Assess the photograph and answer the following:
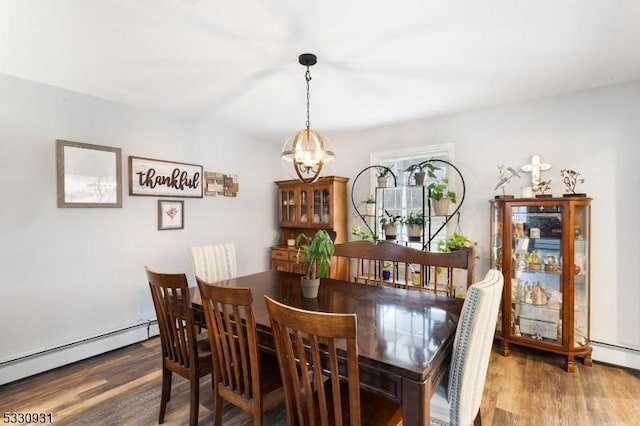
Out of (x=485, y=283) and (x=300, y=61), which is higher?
(x=300, y=61)

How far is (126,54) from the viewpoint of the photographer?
2133 mm

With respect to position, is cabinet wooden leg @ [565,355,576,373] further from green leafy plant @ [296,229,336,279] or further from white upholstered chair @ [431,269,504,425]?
green leafy plant @ [296,229,336,279]

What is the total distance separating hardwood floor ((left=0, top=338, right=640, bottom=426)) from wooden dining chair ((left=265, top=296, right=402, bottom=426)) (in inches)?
34.0

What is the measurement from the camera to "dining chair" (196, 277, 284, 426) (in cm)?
143

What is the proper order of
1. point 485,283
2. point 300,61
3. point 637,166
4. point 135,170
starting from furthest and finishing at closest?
point 135,170
point 637,166
point 300,61
point 485,283

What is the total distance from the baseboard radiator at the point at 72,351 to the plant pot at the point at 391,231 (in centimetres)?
272

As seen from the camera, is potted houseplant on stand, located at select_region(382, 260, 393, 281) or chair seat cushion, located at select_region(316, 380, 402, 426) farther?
potted houseplant on stand, located at select_region(382, 260, 393, 281)

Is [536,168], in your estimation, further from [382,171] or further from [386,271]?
[386,271]

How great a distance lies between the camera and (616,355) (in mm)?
2695

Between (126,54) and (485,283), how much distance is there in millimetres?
2587

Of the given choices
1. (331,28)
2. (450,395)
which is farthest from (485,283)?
(331,28)

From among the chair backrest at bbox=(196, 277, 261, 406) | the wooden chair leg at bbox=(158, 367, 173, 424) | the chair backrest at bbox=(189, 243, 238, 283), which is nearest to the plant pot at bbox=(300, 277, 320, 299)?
the chair backrest at bbox=(196, 277, 261, 406)

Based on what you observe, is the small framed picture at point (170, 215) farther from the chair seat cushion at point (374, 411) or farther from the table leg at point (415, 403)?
the table leg at point (415, 403)

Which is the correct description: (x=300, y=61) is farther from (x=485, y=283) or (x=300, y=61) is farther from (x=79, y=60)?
(x=485, y=283)
